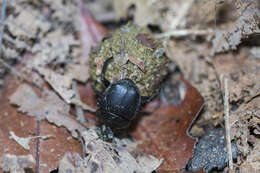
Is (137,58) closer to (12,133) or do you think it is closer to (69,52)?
(69,52)

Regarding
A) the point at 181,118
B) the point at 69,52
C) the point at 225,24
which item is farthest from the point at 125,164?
the point at 225,24

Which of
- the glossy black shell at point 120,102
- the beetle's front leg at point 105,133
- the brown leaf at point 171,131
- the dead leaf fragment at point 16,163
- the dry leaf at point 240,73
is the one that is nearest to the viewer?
the dead leaf fragment at point 16,163

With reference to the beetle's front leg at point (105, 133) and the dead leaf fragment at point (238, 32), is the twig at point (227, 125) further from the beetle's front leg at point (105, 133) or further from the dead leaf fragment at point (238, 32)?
the beetle's front leg at point (105, 133)

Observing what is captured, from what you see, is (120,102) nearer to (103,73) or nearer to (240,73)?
(103,73)

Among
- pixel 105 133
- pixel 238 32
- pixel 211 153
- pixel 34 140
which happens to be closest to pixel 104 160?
pixel 105 133

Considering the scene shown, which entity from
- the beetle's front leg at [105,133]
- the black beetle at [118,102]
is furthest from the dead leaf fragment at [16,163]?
the black beetle at [118,102]

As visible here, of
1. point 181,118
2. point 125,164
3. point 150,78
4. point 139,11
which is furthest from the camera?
point 139,11

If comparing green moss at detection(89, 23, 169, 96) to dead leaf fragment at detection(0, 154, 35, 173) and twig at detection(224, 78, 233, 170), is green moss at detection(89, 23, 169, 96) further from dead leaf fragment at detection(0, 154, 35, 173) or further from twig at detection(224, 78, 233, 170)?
dead leaf fragment at detection(0, 154, 35, 173)
